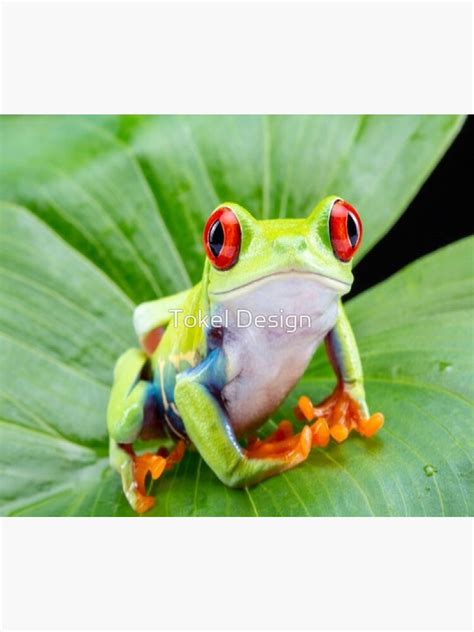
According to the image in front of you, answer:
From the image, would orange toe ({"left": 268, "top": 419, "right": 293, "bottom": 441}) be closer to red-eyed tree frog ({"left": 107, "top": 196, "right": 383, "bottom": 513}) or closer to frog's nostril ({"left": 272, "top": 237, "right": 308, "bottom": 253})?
red-eyed tree frog ({"left": 107, "top": 196, "right": 383, "bottom": 513})

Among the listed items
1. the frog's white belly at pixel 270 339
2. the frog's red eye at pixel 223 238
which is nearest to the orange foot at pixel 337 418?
the frog's white belly at pixel 270 339

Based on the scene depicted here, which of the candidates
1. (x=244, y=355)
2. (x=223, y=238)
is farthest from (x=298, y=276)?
(x=244, y=355)

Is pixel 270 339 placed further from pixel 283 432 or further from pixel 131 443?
pixel 131 443

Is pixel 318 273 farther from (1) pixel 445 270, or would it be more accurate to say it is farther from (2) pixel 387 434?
(1) pixel 445 270

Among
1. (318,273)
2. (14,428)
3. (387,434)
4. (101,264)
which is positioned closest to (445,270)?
(387,434)

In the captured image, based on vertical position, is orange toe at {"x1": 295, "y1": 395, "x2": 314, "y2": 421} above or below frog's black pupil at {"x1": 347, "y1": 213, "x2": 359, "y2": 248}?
below

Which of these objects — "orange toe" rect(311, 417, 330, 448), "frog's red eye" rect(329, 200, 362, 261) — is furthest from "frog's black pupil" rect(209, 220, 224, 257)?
"orange toe" rect(311, 417, 330, 448)
